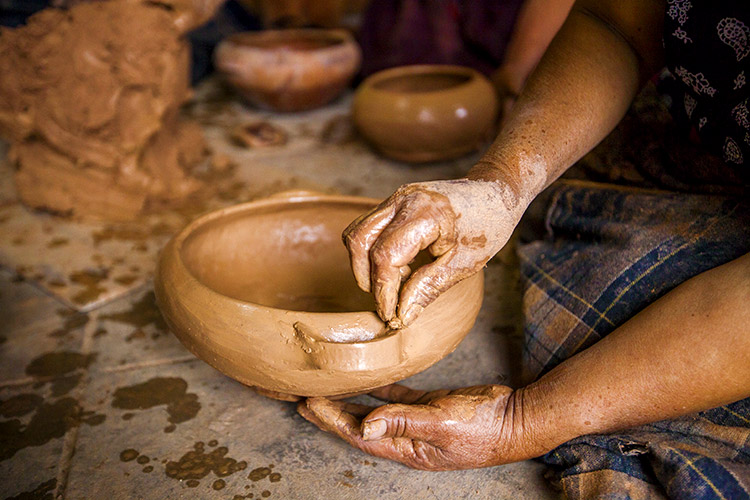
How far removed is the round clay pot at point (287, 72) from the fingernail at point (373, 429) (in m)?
2.50

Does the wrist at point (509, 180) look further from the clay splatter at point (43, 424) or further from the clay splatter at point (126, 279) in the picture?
the clay splatter at point (126, 279)

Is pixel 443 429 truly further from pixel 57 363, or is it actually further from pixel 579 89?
pixel 57 363

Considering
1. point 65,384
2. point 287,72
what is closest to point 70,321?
point 65,384

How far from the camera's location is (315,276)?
1.62 metres

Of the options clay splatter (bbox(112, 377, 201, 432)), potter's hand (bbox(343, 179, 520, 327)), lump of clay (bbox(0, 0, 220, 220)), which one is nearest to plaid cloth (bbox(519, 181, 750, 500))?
potter's hand (bbox(343, 179, 520, 327))

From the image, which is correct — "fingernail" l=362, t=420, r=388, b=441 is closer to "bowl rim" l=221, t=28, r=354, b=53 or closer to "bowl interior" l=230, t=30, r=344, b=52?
"bowl rim" l=221, t=28, r=354, b=53

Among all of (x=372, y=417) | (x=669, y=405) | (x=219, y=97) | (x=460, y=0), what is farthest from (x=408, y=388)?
(x=219, y=97)

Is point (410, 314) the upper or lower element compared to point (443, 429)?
upper

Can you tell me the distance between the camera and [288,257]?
64.1 inches

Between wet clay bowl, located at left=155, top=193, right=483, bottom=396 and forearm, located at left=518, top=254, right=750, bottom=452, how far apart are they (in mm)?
236

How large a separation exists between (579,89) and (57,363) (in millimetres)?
1491

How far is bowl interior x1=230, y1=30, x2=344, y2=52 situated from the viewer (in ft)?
12.2

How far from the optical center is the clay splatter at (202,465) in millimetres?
1220

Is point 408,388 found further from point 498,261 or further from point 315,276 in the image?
point 498,261
